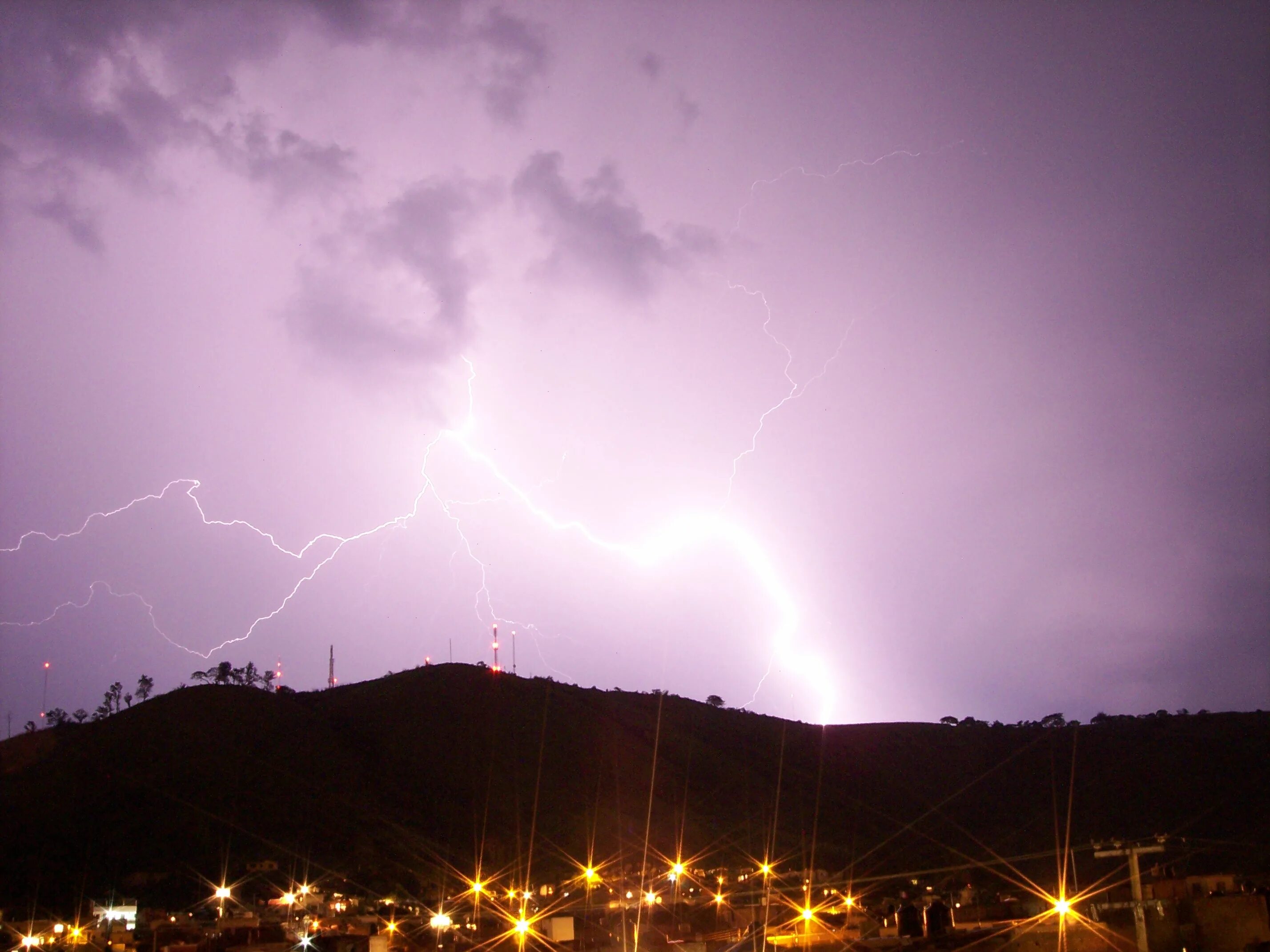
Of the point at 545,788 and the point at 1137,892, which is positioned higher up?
the point at 545,788

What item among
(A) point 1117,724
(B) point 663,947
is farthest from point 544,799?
(A) point 1117,724

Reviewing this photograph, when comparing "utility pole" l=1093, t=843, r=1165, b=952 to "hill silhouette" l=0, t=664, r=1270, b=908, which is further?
"hill silhouette" l=0, t=664, r=1270, b=908

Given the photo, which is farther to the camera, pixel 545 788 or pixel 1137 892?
pixel 545 788

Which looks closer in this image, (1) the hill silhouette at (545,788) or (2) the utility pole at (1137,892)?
(2) the utility pole at (1137,892)
